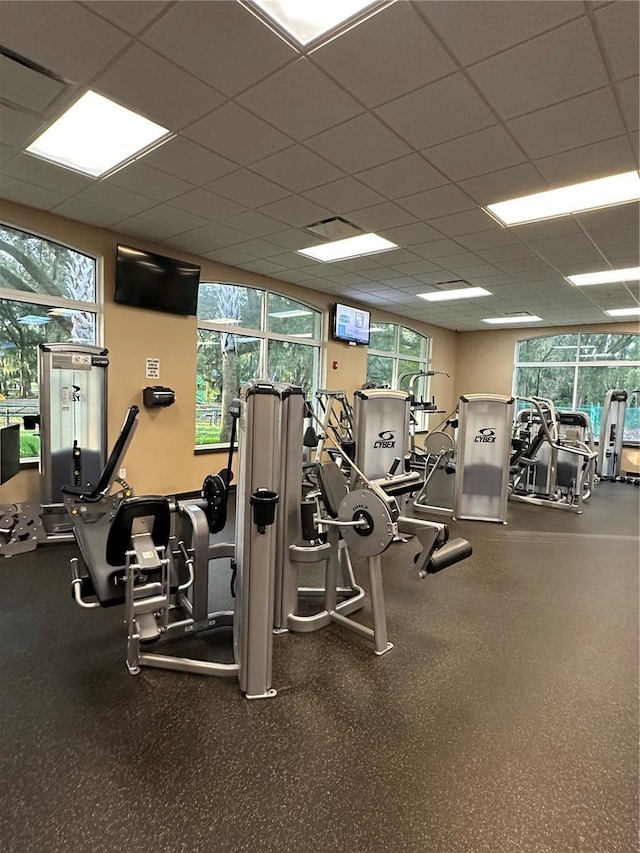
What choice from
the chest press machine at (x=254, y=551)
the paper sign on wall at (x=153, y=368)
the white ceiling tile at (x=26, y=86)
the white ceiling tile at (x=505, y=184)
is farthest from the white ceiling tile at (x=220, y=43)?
the paper sign on wall at (x=153, y=368)

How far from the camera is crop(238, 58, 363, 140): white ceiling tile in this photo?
2.30m

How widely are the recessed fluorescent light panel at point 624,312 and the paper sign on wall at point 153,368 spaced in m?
7.04

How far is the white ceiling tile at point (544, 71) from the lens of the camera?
6.63 ft

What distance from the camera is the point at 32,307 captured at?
14.3 feet

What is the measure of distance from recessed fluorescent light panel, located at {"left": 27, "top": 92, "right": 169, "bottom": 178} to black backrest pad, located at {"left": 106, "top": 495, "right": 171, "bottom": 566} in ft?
7.37

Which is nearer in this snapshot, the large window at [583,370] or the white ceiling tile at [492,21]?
the white ceiling tile at [492,21]

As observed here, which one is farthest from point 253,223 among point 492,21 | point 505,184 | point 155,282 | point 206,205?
point 492,21

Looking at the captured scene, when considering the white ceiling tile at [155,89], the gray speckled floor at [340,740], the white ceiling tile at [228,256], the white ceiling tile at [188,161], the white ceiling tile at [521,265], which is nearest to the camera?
the gray speckled floor at [340,740]

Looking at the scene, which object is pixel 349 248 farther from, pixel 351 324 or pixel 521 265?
pixel 351 324

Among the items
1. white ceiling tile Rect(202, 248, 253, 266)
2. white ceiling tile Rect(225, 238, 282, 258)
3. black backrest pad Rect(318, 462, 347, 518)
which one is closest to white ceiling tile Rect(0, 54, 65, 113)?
white ceiling tile Rect(225, 238, 282, 258)

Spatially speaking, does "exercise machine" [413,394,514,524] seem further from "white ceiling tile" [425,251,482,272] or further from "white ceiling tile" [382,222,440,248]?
"white ceiling tile" [382,222,440,248]

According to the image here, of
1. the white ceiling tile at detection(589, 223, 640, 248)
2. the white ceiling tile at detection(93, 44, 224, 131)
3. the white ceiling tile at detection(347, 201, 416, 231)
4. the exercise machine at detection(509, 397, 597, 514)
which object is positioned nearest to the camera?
the white ceiling tile at detection(93, 44, 224, 131)

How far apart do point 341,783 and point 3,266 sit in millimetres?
4677

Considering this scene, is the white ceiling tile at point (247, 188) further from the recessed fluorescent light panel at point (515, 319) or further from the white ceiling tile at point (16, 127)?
the recessed fluorescent light panel at point (515, 319)
